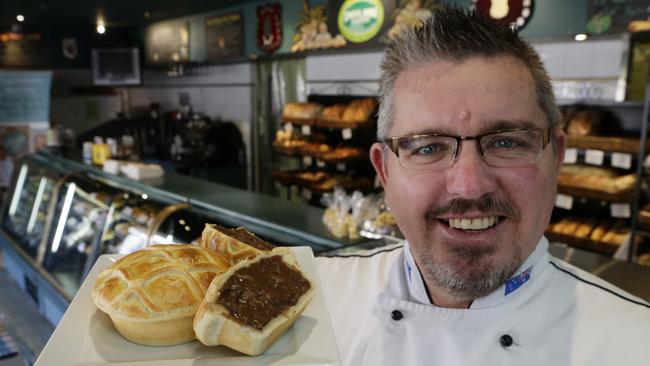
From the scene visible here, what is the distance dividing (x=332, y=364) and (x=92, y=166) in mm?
4173

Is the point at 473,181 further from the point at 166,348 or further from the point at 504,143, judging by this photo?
the point at 166,348

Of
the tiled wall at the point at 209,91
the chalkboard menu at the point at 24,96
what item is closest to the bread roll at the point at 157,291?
the tiled wall at the point at 209,91

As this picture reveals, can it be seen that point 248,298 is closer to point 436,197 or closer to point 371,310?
point 436,197

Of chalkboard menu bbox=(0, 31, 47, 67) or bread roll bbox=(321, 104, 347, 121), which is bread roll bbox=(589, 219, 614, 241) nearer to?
bread roll bbox=(321, 104, 347, 121)

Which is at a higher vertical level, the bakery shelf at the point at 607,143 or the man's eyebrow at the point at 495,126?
the man's eyebrow at the point at 495,126

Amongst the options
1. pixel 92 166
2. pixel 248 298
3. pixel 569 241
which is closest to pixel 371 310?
pixel 248 298

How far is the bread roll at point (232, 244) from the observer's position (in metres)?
0.80

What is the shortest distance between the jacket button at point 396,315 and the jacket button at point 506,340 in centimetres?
26

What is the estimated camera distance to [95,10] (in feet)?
24.1

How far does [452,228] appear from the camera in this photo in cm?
116

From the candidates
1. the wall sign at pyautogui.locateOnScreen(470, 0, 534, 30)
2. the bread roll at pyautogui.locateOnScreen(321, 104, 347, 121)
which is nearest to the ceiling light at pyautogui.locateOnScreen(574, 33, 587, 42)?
the wall sign at pyautogui.locateOnScreen(470, 0, 534, 30)

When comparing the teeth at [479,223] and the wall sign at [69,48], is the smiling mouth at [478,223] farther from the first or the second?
the wall sign at [69,48]

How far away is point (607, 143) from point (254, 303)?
3.44m

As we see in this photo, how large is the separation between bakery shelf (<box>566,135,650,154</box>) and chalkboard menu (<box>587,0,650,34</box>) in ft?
2.72
